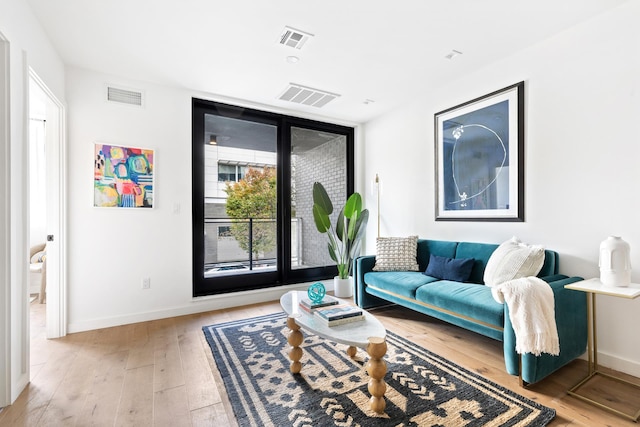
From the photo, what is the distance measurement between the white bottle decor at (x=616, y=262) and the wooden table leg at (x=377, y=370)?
1.47 meters

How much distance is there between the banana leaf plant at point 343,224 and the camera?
397cm

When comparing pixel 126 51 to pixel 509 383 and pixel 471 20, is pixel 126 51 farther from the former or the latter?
pixel 509 383

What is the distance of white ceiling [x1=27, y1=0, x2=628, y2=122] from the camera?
210 centimetres

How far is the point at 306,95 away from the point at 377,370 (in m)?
2.99

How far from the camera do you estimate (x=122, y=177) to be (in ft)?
10.2

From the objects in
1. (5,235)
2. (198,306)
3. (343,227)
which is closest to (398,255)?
(343,227)

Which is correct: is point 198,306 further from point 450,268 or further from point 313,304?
point 450,268

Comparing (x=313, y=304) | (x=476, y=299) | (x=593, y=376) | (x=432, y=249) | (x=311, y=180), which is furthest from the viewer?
(x=311, y=180)

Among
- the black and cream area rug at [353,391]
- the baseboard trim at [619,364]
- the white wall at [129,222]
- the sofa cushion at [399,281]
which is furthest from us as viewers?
the white wall at [129,222]

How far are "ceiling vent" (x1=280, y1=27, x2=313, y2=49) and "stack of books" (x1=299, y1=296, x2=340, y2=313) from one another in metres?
2.07

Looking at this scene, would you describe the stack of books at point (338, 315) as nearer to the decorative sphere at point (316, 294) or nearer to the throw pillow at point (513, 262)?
the decorative sphere at point (316, 294)

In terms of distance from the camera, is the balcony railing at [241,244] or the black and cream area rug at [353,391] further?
the balcony railing at [241,244]

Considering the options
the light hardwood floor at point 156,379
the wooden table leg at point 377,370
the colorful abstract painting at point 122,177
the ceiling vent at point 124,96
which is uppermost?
the ceiling vent at point 124,96

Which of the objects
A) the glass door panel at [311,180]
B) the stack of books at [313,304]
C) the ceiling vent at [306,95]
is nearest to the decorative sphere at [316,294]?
the stack of books at [313,304]
